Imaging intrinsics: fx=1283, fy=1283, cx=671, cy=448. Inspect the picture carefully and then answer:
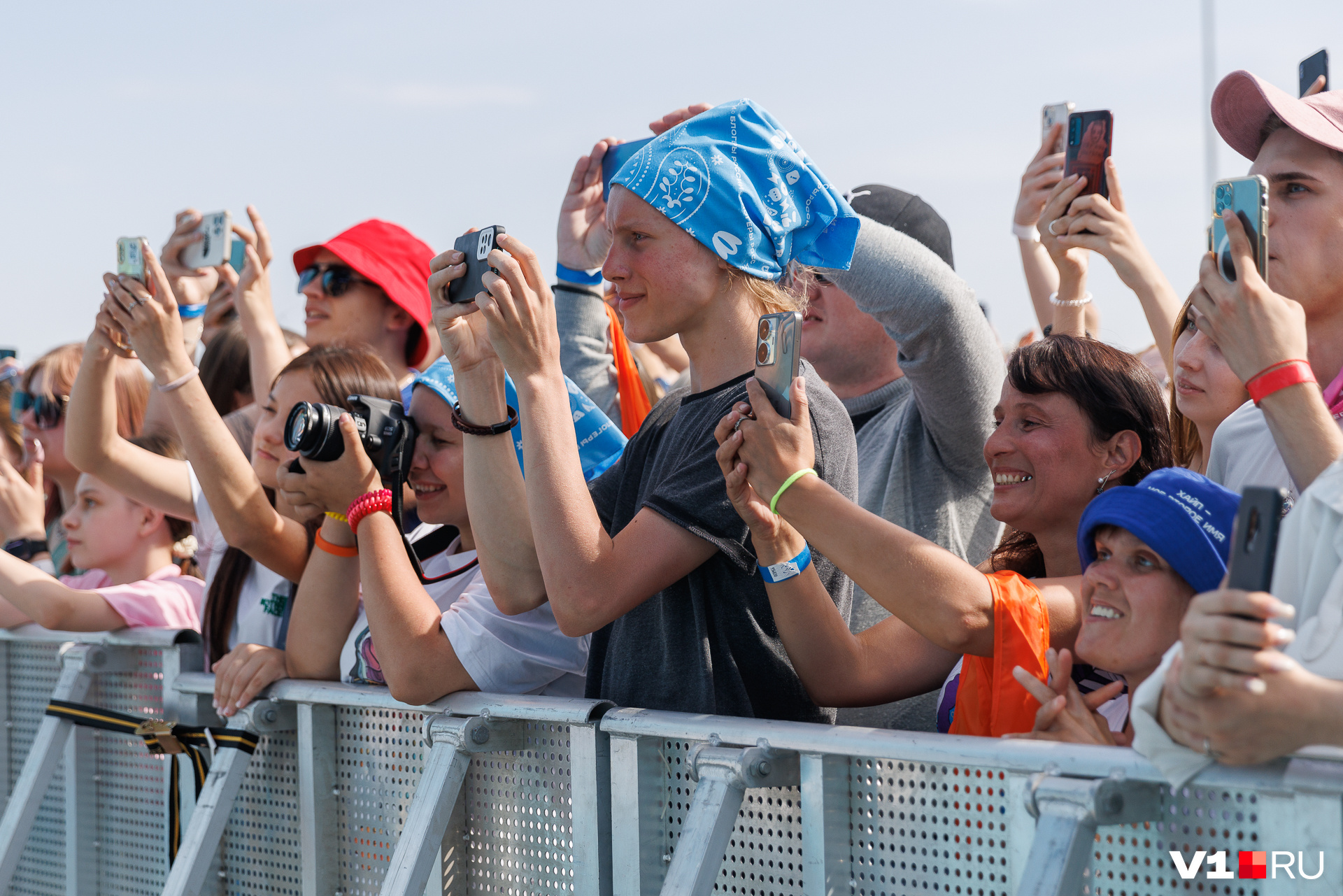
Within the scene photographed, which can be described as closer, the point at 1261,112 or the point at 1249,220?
the point at 1249,220

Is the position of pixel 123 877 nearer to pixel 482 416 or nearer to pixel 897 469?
pixel 482 416

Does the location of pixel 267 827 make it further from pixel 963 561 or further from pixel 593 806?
pixel 963 561

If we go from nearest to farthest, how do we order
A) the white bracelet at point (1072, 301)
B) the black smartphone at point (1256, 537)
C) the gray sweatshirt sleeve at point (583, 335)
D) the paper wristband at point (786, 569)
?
1. the black smartphone at point (1256, 537)
2. the paper wristband at point (786, 569)
3. the white bracelet at point (1072, 301)
4. the gray sweatshirt sleeve at point (583, 335)

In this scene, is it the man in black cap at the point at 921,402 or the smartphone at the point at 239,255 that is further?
the smartphone at the point at 239,255

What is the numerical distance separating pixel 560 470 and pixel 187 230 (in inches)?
99.8

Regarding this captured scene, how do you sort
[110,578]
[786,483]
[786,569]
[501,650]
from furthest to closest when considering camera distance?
[110,578], [501,650], [786,569], [786,483]

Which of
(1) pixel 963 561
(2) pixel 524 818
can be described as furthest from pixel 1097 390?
(2) pixel 524 818

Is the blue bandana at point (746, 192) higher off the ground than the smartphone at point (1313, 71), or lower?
lower

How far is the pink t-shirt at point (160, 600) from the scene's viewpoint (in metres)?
3.58

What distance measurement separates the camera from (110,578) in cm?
407

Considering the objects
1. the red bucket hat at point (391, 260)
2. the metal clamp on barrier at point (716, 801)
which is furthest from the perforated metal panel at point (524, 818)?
the red bucket hat at point (391, 260)

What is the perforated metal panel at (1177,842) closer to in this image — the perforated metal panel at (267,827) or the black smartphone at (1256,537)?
the black smartphone at (1256,537)

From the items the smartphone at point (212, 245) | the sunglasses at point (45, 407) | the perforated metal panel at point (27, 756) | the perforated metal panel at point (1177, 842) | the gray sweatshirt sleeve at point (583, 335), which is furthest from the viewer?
the sunglasses at point (45, 407)

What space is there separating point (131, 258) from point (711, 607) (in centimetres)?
226
